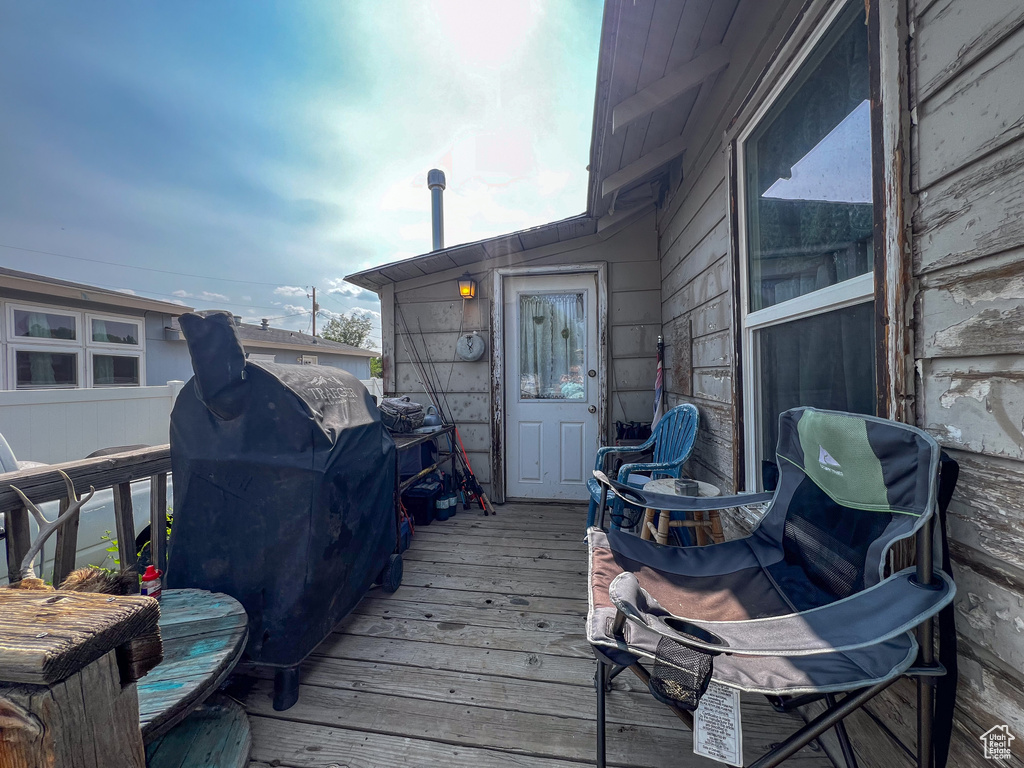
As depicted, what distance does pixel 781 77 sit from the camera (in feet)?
4.70

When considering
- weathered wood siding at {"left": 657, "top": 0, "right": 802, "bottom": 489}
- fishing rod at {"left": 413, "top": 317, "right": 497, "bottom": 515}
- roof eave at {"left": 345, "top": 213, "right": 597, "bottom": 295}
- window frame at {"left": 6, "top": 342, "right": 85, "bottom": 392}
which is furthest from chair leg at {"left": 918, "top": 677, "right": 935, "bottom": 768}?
window frame at {"left": 6, "top": 342, "right": 85, "bottom": 392}

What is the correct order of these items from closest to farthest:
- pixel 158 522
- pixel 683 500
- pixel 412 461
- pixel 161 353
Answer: pixel 683 500 < pixel 158 522 < pixel 412 461 < pixel 161 353

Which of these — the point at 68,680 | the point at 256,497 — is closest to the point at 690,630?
the point at 68,680

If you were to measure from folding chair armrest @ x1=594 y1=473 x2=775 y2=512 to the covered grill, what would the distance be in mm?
1090

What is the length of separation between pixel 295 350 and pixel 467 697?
41.9 ft

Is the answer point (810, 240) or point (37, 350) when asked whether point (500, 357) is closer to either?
point (810, 240)

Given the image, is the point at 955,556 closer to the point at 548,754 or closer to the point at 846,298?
the point at 846,298

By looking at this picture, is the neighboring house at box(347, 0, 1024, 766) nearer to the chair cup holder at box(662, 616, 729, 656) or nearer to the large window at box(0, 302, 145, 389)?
the chair cup holder at box(662, 616, 729, 656)

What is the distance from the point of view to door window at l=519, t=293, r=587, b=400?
141 inches

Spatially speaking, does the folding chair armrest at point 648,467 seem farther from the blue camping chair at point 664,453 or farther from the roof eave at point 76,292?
the roof eave at point 76,292

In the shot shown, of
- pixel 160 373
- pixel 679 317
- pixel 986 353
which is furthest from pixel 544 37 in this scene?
pixel 160 373

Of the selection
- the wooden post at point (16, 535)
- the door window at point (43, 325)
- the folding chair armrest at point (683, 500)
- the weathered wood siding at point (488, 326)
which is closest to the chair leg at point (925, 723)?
the folding chair armrest at point (683, 500)

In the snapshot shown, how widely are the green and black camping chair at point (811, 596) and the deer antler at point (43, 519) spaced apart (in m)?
1.17

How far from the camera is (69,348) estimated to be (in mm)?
6555
